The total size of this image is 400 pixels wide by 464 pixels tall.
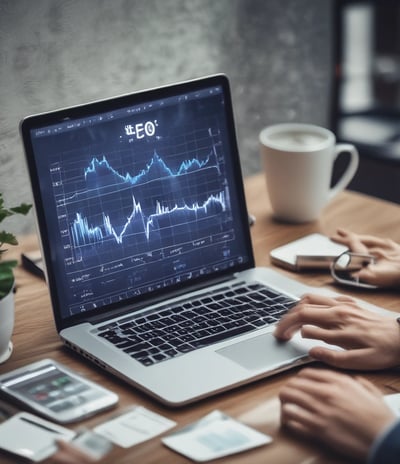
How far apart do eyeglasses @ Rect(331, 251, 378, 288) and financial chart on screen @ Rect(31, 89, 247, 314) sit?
17cm

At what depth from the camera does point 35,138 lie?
3.89ft

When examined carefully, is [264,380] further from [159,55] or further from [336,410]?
[159,55]

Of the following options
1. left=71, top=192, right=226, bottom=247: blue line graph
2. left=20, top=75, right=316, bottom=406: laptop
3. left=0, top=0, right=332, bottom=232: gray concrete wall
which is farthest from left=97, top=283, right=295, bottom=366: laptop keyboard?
left=0, top=0, right=332, bottom=232: gray concrete wall

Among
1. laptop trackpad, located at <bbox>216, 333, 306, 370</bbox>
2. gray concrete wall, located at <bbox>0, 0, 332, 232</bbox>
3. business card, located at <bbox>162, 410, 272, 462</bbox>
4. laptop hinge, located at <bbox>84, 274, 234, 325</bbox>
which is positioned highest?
gray concrete wall, located at <bbox>0, 0, 332, 232</bbox>

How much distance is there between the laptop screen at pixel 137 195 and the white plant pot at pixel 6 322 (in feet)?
0.24

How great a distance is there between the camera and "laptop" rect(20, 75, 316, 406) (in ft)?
3.79

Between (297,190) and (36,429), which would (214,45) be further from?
(36,429)

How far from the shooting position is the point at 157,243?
4.27 ft

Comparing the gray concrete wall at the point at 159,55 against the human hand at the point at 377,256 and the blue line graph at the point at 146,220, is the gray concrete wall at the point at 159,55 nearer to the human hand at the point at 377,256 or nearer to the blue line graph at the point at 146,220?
the blue line graph at the point at 146,220

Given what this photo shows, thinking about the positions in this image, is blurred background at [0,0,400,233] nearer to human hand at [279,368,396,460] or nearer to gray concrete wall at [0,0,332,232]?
gray concrete wall at [0,0,332,232]

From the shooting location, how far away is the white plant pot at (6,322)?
114 centimetres

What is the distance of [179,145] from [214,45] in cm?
70

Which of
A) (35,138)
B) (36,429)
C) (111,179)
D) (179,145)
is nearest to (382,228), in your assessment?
(179,145)

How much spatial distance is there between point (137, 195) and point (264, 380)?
34 cm
